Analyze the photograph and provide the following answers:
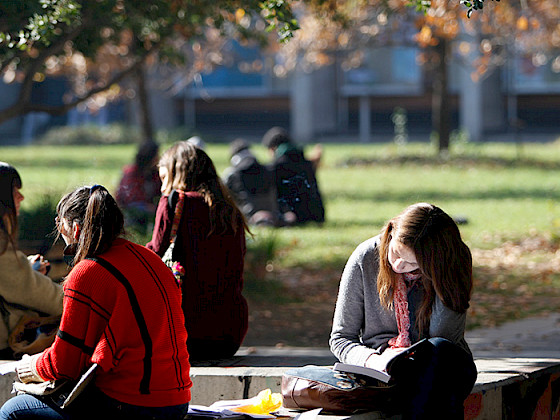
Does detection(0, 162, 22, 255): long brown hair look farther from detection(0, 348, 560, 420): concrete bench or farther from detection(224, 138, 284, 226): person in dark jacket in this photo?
detection(224, 138, 284, 226): person in dark jacket

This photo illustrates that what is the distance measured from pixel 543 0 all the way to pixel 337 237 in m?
5.61

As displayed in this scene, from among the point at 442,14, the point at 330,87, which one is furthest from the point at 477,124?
the point at 442,14

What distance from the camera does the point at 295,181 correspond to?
30.9 ft

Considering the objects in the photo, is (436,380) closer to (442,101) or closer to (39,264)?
(39,264)

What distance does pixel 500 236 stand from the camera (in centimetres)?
1316

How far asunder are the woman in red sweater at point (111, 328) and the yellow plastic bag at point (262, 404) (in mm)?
567

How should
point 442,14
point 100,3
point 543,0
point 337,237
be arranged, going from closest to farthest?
point 100,3
point 442,14
point 337,237
point 543,0

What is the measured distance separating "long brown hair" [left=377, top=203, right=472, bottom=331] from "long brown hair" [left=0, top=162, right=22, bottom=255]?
217 centimetres

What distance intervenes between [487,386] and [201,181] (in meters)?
1.92

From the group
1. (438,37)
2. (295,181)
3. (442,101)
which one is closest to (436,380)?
(295,181)

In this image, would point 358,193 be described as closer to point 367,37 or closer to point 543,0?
point 543,0

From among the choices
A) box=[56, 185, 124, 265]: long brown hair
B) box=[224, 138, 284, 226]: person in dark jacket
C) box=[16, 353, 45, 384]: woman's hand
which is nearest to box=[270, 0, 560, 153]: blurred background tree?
box=[224, 138, 284, 226]: person in dark jacket

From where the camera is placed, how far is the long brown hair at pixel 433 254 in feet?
13.8

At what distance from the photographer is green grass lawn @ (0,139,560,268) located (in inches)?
508
